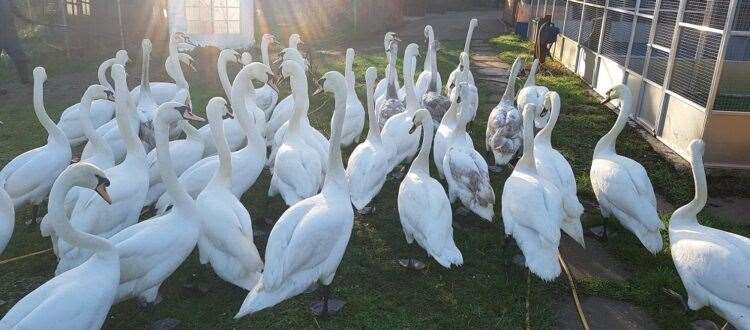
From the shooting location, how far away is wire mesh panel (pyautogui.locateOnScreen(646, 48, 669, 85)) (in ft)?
33.3

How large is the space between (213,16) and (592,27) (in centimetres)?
1042

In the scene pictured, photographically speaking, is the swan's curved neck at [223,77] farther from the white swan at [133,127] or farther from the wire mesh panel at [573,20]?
the wire mesh panel at [573,20]

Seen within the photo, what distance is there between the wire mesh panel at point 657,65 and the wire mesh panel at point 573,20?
499cm

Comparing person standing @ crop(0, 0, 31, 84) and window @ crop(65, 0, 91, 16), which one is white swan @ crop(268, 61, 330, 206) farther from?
window @ crop(65, 0, 91, 16)

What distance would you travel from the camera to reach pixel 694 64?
8992 mm

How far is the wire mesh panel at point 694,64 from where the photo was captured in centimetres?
862

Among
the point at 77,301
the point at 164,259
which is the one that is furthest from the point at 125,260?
the point at 77,301

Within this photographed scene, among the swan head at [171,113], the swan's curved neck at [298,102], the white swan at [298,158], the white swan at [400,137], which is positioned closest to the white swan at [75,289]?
the swan head at [171,113]

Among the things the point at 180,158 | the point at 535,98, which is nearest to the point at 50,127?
the point at 180,158

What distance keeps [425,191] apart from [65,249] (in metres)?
3.43

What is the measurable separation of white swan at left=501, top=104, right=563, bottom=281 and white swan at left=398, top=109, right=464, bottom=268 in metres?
0.63

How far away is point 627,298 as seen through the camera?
552cm

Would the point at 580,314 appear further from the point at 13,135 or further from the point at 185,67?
the point at 185,67

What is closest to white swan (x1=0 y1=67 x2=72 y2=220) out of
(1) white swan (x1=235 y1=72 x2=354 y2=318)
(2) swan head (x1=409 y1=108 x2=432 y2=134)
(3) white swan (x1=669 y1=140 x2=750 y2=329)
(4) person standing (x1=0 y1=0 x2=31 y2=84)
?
(1) white swan (x1=235 y1=72 x2=354 y2=318)
